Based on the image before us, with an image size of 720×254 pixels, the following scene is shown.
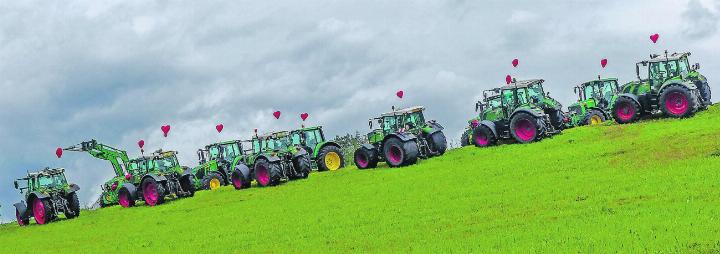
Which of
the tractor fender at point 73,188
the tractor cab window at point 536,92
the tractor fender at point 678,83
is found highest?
the tractor cab window at point 536,92

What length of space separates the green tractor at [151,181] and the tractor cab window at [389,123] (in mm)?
10760

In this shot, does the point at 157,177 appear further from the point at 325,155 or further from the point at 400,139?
the point at 400,139

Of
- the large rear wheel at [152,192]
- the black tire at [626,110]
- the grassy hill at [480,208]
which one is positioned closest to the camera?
the grassy hill at [480,208]

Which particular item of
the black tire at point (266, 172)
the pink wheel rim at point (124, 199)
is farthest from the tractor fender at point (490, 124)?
the pink wheel rim at point (124, 199)

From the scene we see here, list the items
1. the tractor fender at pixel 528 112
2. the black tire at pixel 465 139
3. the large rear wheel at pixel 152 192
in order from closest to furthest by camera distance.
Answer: the tractor fender at pixel 528 112, the large rear wheel at pixel 152 192, the black tire at pixel 465 139

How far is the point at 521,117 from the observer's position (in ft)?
110

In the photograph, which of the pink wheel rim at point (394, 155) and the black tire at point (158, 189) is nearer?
the black tire at point (158, 189)

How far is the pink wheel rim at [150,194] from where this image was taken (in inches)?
1326

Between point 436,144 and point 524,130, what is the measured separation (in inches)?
192

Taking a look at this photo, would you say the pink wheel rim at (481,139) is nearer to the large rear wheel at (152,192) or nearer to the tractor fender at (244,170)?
the tractor fender at (244,170)

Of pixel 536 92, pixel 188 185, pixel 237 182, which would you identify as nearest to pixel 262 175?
pixel 237 182

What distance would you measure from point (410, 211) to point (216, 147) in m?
26.0

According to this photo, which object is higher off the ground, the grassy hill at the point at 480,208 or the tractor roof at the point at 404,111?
the tractor roof at the point at 404,111

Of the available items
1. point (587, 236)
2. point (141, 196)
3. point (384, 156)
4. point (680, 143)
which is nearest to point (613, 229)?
point (587, 236)
